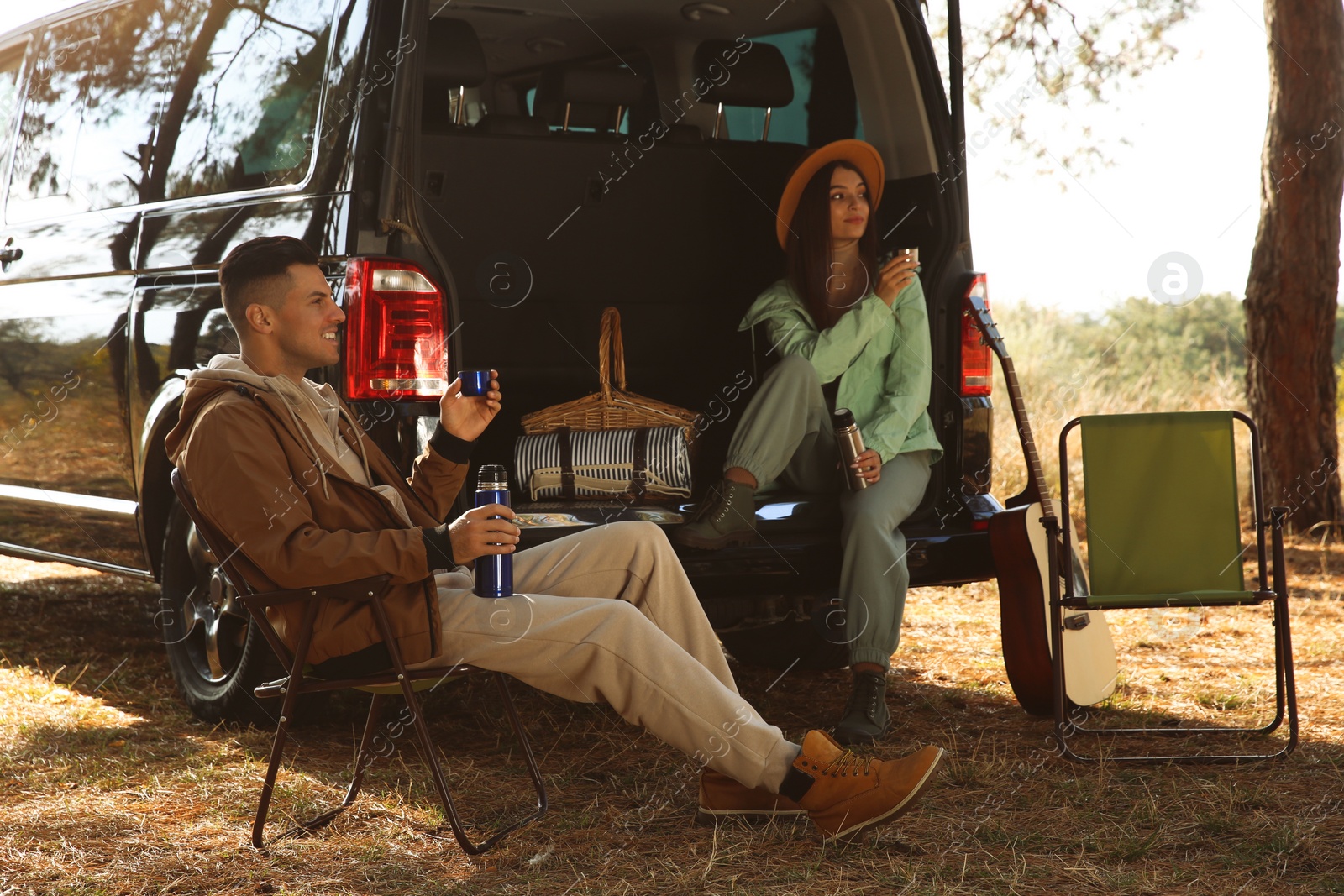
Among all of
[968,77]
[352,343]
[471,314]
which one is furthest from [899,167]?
[968,77]

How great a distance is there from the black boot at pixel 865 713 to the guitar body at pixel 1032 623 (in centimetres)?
40

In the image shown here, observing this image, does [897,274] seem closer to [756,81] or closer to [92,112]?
[756,81]

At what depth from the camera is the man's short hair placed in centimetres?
286

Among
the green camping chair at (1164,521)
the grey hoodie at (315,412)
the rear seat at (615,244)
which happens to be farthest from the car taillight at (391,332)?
the green camping chair at (1164,521)

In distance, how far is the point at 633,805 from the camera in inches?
123

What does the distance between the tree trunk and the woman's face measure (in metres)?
4.35

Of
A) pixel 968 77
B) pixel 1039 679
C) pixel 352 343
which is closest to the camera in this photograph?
pixel 352 343

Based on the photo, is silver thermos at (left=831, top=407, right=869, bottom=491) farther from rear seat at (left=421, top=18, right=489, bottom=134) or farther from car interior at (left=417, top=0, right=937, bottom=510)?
rear seat at (left=421, top=18, right=489, bottom=134)

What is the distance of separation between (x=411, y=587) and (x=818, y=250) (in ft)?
6.31

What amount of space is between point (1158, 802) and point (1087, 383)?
7198 mm

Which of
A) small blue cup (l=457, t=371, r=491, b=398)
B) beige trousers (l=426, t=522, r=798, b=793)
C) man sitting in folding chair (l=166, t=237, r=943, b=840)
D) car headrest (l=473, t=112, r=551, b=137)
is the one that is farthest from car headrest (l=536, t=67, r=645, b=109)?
beige trousers (l=426, t=522, r=798, b=793)

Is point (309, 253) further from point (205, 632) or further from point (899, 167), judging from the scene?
point (899, 167)

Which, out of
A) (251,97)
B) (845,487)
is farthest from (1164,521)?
(251,97)

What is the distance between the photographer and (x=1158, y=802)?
310 centimetres
